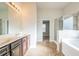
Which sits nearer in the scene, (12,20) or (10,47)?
(10,47)

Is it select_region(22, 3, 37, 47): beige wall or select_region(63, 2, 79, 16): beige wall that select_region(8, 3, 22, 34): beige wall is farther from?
select_region(63, 2, 79, 16): beige wall

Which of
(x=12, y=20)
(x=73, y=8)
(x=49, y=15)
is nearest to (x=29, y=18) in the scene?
(x=12, y=20)

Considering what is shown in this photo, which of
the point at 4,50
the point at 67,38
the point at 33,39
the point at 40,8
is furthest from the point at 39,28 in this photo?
the point at 4,50

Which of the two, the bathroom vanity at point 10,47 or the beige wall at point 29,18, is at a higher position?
the beige wall at point 29,18

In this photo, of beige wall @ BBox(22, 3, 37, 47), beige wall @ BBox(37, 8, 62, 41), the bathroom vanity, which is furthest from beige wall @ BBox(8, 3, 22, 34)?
beige wall @ BBox(37, 8, 62, 41)

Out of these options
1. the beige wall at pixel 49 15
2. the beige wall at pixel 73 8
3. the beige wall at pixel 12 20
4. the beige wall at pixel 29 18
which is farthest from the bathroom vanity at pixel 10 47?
the beige wall at pixel 49 15

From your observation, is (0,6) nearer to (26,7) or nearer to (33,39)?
(26,7)

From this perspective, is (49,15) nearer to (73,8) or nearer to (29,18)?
(73,8)

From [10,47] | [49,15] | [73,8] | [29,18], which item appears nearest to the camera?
[10,47]

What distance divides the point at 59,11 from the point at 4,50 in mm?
7463

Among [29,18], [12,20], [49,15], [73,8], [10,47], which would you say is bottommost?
[10,47]

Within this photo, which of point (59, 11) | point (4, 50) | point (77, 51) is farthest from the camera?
point (59, 11)

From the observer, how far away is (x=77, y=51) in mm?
2922

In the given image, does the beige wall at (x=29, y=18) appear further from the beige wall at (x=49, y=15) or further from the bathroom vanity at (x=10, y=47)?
the bathroom vanity at (x=10, y=47)
